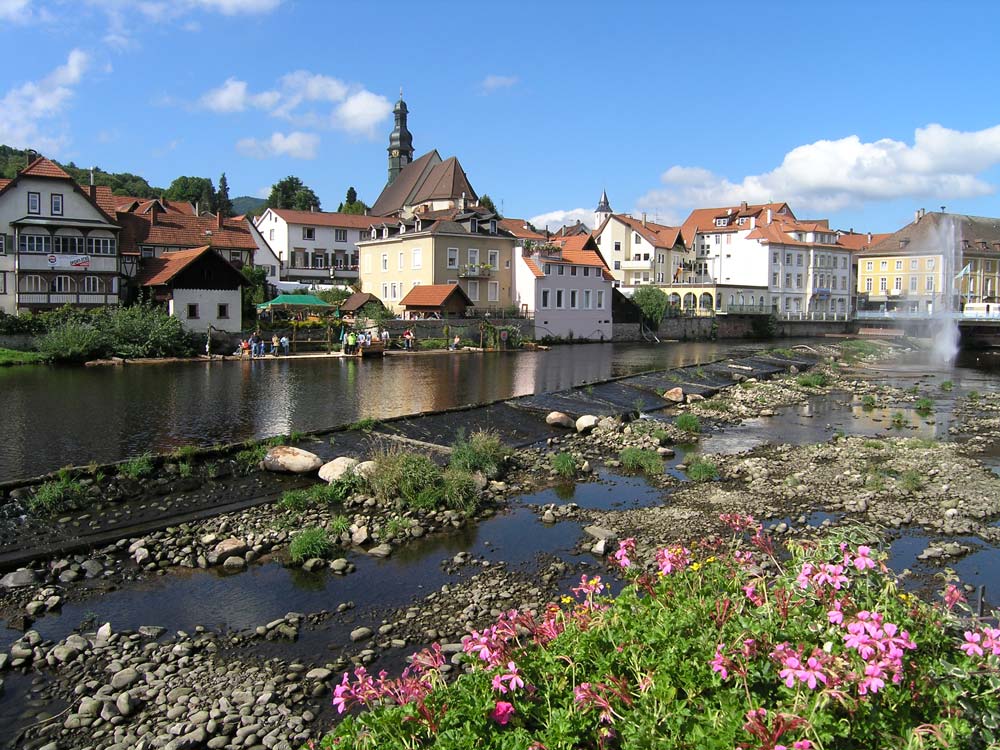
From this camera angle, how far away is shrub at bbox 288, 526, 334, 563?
12.7 metres

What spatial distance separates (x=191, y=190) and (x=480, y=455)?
13451 cm

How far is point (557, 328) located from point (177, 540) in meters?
58.8

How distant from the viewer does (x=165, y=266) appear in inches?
2106

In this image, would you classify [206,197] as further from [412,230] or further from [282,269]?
[412,230]

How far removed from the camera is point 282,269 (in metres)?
84.0

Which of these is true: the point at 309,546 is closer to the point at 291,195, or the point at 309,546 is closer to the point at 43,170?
the point at 43,170

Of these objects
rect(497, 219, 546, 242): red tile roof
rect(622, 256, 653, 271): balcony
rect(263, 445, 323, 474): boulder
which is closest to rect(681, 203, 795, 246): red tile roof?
rect(622, 256, 653, 271): balcony

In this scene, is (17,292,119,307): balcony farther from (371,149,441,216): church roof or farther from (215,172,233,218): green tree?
(215,172,233,218): green tree

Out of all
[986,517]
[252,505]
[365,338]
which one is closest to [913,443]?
[986,517]

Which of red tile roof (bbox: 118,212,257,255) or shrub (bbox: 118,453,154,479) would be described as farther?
red tile roof (bbox: 118,212,257,255)

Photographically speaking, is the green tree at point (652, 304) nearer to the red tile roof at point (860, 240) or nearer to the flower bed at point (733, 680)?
the red tile roof at point (860, 240)

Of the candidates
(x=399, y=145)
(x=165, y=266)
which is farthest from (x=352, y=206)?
(x=165, y=266)

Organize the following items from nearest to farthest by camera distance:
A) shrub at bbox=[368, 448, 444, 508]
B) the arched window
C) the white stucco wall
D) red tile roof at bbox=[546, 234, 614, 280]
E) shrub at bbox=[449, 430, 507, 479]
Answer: shrub at bbox=[368, 448, 444, 508] < shrub at bbox=[449, 430, 507, 479] < the arched window < the white stucco wall < red tile roof at bbox=[546, 234, 614, 280]

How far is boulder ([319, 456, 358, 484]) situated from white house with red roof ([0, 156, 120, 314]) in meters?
41.9
